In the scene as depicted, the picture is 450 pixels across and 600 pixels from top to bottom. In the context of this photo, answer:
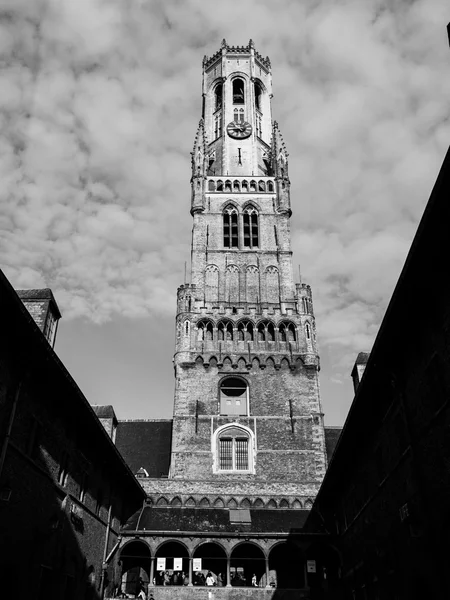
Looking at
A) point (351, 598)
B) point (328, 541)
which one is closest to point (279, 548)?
point (328, 541)

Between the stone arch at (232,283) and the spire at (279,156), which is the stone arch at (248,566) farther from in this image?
the spire at (279,156)

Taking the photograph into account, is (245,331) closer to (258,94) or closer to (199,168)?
(199,168)

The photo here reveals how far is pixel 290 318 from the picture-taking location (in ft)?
127

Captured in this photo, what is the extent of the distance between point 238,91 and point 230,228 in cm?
1890

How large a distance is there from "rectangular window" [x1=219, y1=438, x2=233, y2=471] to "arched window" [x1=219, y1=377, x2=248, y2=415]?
1848 mm

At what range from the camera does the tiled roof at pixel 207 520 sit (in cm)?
2883

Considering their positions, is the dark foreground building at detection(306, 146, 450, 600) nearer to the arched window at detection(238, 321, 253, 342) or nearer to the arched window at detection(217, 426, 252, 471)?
the arched window at detection(217, 426, 252, 471)

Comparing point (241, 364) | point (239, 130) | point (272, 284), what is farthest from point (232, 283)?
point (239, 130)

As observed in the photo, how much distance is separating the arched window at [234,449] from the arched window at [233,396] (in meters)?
1.36

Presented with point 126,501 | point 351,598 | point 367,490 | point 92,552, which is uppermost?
point 126,501

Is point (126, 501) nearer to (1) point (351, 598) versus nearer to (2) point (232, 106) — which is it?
(1) point (351, 598)

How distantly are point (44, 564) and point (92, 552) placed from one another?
6057mm

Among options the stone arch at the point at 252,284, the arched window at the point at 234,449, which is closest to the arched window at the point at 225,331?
the stone arch at the point at 252,284

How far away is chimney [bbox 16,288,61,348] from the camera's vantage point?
23391 mm
